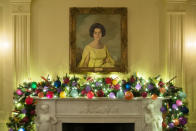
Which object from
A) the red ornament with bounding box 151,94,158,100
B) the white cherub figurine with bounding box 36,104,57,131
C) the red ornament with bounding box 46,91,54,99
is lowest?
the white cherub figurine with bounding box 36,104,57,131

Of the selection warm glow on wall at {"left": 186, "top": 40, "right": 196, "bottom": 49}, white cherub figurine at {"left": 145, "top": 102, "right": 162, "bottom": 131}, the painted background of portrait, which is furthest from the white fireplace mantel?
warm glow on wall at {"left": 186, "top": 40, "right": 196, "bottom": 49}

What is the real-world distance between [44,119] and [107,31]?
2.59 m

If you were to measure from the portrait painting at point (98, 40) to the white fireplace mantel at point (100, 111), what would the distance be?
2.63 feet

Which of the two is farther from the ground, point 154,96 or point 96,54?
point 96,54

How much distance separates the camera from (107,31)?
5.91m

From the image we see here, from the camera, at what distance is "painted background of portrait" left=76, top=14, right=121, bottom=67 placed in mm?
5883

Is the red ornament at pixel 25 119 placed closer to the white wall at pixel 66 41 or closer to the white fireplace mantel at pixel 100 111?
the white fireplace mantel at pixel 100 111

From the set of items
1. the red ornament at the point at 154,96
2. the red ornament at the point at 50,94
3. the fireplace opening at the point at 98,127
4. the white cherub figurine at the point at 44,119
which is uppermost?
the red ornament at the point at 50,94

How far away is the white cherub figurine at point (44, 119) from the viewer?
213 inches

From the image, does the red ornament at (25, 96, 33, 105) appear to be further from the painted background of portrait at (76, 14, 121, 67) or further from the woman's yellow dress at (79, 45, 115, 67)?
the painted background of portrait at (76, 14, 121, 67)

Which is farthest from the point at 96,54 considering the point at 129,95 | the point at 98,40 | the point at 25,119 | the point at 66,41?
the point at 25,119

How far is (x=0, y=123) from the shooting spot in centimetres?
584

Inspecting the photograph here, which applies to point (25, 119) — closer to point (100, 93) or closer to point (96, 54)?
point (100, 93)

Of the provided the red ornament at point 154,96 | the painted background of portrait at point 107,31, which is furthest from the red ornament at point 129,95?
the painted background of portrait at point 107,31
